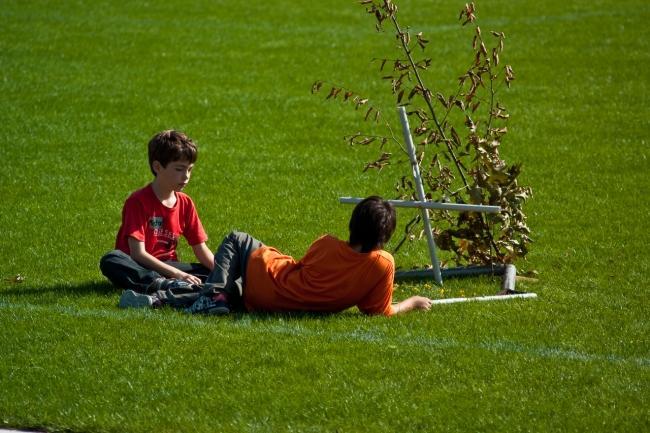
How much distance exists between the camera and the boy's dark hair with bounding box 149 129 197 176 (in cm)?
930

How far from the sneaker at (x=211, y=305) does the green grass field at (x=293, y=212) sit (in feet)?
0.36

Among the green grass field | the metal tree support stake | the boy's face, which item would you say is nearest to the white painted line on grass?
the green grass field

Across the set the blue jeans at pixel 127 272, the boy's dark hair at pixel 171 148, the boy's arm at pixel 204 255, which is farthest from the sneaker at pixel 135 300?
the boy's dark hair at pixel 171 148

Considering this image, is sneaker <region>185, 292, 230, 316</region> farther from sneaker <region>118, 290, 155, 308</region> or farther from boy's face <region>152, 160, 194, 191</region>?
boy's face <region>152, 160, 194, 191</region>

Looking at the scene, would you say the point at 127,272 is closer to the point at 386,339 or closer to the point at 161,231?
the point at 161,231

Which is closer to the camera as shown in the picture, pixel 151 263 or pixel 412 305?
pixel 412 305

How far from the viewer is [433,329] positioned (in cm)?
831

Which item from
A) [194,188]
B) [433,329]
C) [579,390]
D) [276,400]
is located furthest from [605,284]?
[194,188]

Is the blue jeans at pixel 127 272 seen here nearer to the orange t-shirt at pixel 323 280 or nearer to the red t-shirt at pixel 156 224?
the red t-shirt at pixel 156 224

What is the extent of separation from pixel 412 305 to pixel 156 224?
2114 millimetres

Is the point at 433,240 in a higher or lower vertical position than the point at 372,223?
lower

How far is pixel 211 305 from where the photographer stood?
8.68m

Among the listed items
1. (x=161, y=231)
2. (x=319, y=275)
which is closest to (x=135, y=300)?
(x=161, y=231)

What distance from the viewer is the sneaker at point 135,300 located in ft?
29.1
